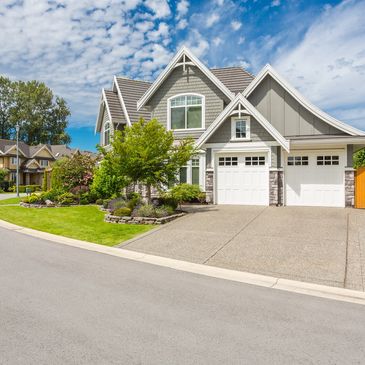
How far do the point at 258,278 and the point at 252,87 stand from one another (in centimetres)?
1309

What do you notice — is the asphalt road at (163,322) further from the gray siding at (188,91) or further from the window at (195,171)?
the gray siding at (188,91)

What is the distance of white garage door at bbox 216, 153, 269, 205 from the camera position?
53.1 feet

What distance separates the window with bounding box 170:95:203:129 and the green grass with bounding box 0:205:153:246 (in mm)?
6869

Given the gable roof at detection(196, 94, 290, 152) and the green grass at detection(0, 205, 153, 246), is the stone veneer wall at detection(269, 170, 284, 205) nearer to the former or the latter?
the gable roof at detection(196, 94, 290, 152)

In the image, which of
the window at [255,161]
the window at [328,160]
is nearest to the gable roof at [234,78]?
the window at [255,161]

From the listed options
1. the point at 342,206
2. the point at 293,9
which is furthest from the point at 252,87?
the point at 342,206

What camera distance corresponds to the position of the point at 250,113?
15633mm

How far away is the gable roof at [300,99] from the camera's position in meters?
15.4

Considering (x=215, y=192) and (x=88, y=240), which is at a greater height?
(x=215, y=192)

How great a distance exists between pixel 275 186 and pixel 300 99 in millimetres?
4585

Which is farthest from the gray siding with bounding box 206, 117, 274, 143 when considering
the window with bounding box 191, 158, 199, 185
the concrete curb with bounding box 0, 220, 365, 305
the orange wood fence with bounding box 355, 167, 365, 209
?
the concrete curb with bounding box 0, 220, 365, 305

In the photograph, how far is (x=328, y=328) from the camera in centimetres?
426

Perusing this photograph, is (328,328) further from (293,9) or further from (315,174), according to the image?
(293,9)

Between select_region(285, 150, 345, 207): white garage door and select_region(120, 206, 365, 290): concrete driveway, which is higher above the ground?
select_region(285, 150, 345, 207): white garage door
